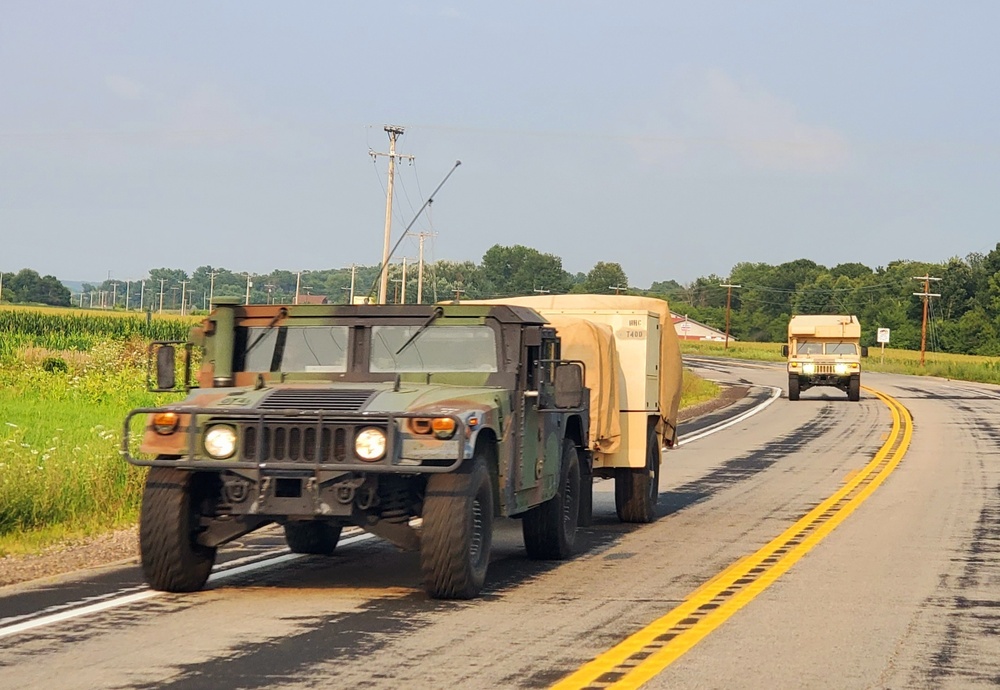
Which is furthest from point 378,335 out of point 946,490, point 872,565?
point 946,490

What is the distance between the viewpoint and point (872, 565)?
Result: 12.3 metres

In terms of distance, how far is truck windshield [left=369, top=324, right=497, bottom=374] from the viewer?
10930 mm

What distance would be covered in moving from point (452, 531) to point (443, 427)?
67 cm

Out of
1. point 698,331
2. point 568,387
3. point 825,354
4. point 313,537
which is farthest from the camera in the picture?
point 698,331

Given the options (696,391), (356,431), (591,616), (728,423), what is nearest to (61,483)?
(356,431)

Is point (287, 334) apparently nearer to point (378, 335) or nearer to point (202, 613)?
point (378, 335)

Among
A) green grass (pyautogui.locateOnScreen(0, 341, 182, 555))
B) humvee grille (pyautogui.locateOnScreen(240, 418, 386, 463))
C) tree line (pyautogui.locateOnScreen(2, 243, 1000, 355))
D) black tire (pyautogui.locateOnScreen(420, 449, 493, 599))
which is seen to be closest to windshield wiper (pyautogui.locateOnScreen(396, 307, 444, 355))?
black tire (pyautogui.locateOnScreen(420, 449, 493, 599))

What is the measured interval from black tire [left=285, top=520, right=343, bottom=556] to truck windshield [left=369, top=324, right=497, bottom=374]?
1710 mm

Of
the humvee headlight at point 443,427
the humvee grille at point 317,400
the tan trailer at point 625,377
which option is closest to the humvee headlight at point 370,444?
the humvee grille at point 317,400

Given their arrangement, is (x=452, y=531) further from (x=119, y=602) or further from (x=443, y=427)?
(x=119, y=602)

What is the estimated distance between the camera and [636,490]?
15.5m

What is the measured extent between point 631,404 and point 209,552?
617cm

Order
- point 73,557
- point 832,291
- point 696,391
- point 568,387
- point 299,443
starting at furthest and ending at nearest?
point 832,291, point 696,391, point 73,557, point 568,387, point 299,443

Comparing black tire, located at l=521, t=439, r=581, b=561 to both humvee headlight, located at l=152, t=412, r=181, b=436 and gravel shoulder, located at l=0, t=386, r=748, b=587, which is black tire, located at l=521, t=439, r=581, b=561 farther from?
humvee headlight, located at l=152, t=412, r=181, b=436
